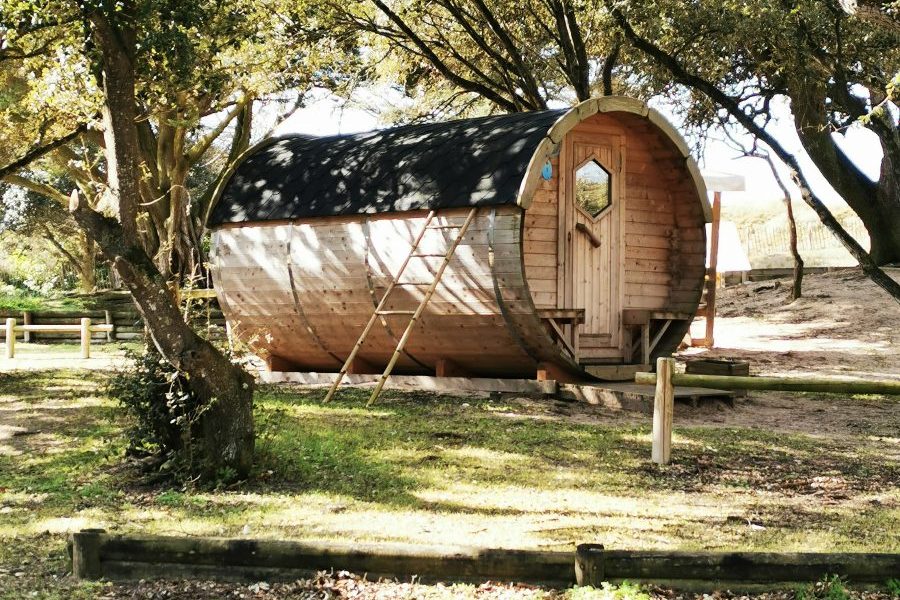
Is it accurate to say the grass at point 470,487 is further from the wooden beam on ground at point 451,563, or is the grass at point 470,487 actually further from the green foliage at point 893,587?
the green foliage at point 893,587

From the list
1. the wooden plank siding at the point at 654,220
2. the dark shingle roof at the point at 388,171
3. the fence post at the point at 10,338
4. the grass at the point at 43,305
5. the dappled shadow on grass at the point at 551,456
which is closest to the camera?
the dappled shadow on grass at the point at 551,456

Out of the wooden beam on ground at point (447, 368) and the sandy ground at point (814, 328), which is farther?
the sandy ground at point (814, 328)

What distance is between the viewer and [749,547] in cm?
679

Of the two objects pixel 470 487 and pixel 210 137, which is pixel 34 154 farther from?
pixel 210 137

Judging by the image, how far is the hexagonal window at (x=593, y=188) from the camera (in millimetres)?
14500

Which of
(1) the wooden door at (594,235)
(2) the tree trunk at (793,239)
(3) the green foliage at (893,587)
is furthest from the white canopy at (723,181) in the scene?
(3) the green foliage at (893,587)

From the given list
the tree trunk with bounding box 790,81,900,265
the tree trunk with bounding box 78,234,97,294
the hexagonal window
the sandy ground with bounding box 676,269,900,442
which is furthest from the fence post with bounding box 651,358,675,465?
the tree trunk with bounding box 78,234,97,294

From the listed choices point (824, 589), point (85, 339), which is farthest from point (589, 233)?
point (85, 339)

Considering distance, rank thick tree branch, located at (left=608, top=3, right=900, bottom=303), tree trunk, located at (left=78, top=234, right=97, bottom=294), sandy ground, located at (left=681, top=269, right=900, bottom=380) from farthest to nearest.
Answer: tree trunk, located at (left=78, top=234, right=97, bottom=294) → sandy ground, located at (left=681, top=269, right=900, bottom=380) → thick tree branch, located at (left=608, top=3, right=900, bottom=303)

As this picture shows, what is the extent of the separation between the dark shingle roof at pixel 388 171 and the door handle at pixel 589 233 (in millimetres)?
1511

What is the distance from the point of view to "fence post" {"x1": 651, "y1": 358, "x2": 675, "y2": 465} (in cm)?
962

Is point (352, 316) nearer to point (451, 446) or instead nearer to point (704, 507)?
point (451, 446)

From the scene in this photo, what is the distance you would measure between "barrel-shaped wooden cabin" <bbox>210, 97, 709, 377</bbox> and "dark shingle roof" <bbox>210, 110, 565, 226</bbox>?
0.03m

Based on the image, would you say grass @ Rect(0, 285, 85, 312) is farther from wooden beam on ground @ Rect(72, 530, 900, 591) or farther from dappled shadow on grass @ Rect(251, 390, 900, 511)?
wooden beam on ground @ Rect(72, 530, 900, 591)
